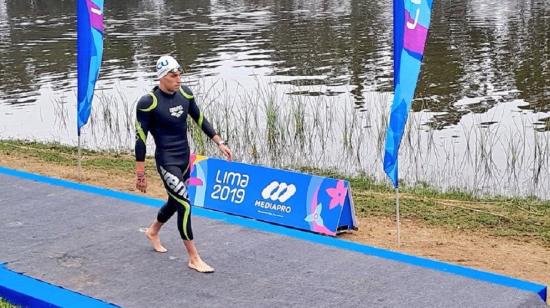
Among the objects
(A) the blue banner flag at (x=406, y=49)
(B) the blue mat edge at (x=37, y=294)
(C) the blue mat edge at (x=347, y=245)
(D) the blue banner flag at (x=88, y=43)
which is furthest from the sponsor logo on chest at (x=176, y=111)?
(D) the blue banner flag at (x=88, y=43)

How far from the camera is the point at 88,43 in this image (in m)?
11.7

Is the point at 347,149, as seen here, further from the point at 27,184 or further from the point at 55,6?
the point at 55,6

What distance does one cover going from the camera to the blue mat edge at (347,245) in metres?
7.06

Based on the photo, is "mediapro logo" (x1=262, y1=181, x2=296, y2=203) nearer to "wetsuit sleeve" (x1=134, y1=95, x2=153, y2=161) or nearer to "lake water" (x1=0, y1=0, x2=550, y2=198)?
"wetsuit sleeve" (x1=134, y1=95, x2=153, y2=161)

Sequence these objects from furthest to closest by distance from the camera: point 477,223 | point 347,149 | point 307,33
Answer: point 307,33, point 347,149, point 477,223

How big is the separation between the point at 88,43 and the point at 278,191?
3.88 meters

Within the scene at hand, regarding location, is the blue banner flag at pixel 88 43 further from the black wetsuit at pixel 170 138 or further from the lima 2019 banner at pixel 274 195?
the black wetsuit at pixel 170 138

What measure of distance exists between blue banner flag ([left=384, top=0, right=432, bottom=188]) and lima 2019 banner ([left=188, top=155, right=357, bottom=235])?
1173mm

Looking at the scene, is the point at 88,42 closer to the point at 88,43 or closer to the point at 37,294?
Result: the point at 88,43

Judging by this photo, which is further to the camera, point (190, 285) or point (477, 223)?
point (477, 223)

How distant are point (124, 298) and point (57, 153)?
8.68 meters

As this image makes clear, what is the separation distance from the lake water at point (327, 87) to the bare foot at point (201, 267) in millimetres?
5961

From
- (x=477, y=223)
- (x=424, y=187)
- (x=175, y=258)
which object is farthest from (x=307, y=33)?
(x=175, y=258)

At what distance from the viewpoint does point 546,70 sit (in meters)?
22.1
